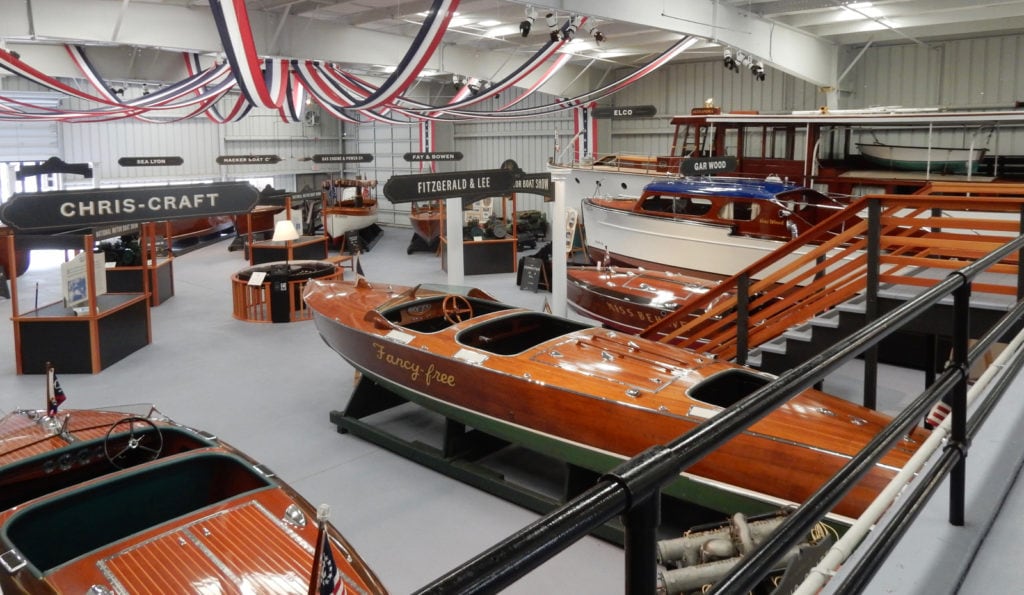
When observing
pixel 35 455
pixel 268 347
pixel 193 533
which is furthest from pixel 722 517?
pixel 268 347

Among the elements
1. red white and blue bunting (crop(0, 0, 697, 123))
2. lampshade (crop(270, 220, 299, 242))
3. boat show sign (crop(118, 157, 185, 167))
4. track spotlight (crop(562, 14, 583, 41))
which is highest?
track spotlight (crop(562, 14, 583, 41))

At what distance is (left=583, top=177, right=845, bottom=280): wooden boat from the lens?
9789 mm

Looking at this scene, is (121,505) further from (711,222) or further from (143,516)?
(711,222)

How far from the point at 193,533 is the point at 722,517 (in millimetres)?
3187

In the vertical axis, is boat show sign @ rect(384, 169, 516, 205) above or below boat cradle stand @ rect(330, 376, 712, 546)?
above

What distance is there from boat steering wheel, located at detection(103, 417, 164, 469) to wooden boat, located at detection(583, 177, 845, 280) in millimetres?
7649

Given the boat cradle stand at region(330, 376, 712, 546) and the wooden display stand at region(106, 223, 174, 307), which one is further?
the wooden display stand at region(106, 223, 174, 307)

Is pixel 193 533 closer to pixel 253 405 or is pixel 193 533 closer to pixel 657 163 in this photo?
pixel 253 405

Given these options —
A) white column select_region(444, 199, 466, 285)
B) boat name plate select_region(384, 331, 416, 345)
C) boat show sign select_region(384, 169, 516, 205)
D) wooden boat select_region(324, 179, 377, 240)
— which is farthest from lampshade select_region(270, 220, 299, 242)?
boat name plate select_region(384, 331, 416, 345)

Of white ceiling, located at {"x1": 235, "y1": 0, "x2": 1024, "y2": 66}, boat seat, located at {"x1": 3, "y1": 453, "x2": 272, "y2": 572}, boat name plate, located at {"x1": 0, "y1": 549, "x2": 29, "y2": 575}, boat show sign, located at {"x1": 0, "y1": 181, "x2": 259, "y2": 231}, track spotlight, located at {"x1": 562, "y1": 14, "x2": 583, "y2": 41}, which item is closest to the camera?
boat name plate, located at {"x1": 0, "y1": 549, "x2": 29, "y2": 575}

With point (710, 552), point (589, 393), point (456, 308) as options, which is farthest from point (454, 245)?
point (710, 552)

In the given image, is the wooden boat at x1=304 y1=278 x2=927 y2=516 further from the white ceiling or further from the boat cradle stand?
the white ceiling

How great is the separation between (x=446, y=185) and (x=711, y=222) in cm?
464

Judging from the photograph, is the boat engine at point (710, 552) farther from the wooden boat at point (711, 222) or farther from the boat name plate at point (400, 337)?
the wooden boat at point (711, 222)
